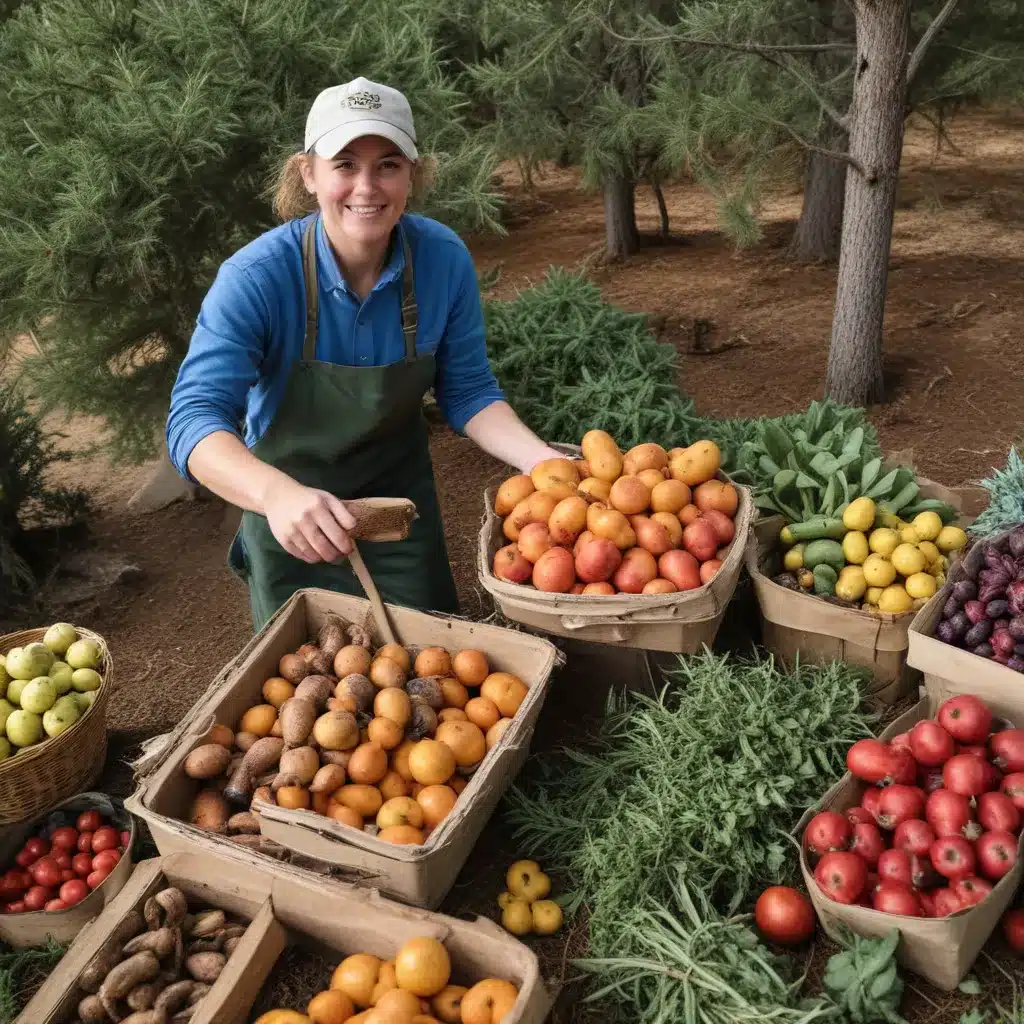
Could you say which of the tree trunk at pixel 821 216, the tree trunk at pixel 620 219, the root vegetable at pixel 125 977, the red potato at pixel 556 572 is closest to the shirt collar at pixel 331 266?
the red potato at pixel 556 572

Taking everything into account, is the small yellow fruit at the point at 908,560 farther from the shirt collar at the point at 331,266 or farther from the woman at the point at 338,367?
the shirt collar at the point at 331,266

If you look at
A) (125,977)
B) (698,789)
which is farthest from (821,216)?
(125,977)

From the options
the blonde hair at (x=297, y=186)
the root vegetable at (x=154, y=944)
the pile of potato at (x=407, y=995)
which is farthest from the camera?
the blonde hair at (x=297, y=186)

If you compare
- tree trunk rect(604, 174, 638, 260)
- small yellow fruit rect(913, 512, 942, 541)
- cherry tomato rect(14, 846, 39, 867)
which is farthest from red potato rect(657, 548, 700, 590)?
tree trunk rect(604, 174, 638, 260)

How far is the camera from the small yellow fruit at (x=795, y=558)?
282 centimetres

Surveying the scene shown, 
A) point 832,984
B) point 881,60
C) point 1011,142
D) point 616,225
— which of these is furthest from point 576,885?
point 1011,142

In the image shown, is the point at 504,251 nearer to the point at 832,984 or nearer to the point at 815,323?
the point at 815,323

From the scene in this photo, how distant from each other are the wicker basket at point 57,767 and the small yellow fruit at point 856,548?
7.50 ft

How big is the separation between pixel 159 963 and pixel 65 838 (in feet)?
2.63

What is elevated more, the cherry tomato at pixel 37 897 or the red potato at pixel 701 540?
the red potato at pixel 701 540

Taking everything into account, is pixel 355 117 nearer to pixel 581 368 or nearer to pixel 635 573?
pixel 635 573

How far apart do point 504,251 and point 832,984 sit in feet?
28.3

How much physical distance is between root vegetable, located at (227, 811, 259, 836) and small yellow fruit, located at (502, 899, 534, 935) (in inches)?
24.3

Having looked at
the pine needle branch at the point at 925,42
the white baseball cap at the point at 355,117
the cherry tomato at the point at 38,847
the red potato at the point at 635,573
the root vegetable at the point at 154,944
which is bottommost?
the cherry tomato at the point at 38,847
